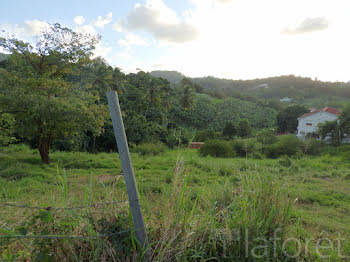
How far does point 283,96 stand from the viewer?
269ft

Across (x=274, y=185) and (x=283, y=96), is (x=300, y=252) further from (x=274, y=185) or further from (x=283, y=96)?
(x=283, y=96)

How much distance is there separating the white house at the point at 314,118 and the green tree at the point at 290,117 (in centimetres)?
726

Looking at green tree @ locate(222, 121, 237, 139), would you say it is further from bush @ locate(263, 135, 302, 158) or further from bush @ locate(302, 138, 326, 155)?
bush @ locate(263, 135, 302, 158)

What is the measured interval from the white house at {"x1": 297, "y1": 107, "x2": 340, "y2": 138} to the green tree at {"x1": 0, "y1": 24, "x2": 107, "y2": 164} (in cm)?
2469

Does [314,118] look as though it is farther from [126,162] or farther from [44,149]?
[126,162]

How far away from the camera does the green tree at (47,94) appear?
27.3 ft

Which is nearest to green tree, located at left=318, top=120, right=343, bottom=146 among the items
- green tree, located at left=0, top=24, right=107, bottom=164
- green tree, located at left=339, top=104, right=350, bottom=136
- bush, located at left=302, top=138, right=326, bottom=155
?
green tree, located at left=339, top=104, right=350, bottom=136

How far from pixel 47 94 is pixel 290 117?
35.7 metres

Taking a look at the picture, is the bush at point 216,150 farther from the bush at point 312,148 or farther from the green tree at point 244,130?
the green tree at point 244,130

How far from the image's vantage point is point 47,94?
9.02 m

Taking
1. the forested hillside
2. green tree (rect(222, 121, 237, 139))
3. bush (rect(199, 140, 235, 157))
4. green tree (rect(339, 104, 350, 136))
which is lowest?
bush (rect(199, 140, 235, 157))

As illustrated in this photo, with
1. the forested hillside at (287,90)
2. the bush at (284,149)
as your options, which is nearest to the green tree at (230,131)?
the bush at (284,149)

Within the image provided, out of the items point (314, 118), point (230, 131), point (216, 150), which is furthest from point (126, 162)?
point (314, 118)

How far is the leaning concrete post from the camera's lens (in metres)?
1.66
